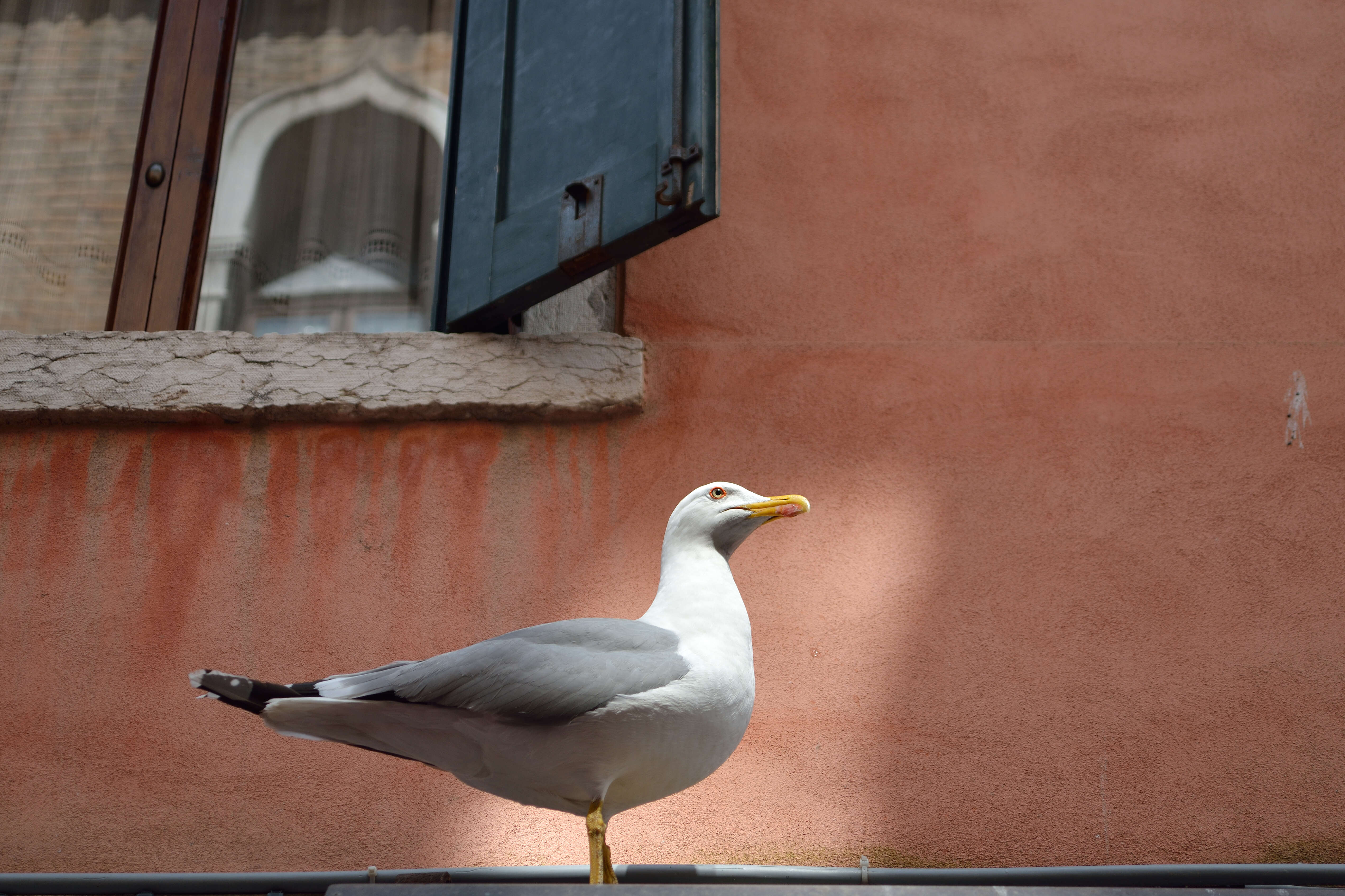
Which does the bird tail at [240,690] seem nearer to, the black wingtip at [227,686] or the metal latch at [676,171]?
the black wingtip at [227,686]

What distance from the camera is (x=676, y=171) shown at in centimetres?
242

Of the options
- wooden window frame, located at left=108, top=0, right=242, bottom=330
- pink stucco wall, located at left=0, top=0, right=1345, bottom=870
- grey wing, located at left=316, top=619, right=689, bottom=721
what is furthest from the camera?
wooden window frame, located at left=108, top=0, right=242, bottom=330

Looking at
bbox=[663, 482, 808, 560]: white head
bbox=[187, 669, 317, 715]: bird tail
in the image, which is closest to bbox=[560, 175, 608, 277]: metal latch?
bbox=[663, 482, 808, 560]: white head

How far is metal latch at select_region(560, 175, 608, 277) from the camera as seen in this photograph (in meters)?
2.58

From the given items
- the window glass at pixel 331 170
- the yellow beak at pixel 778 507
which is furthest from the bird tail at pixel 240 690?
the window glass at pixel 331 170

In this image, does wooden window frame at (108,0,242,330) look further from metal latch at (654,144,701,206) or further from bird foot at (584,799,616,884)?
bird foot at (584,799,616,884)

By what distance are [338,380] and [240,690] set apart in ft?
4.32

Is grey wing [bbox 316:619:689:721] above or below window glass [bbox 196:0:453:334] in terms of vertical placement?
below

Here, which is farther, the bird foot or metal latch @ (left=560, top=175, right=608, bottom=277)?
metal latch @ (left=560, top=175, right=608, bottom=277)

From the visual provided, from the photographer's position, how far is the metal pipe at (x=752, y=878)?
7.87 feet

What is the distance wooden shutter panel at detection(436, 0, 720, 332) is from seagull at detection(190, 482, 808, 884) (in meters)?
0.96

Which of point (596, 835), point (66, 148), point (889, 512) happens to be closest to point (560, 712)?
point (596, 835)

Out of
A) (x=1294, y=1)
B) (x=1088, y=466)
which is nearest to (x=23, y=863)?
(x=1088, y=466)

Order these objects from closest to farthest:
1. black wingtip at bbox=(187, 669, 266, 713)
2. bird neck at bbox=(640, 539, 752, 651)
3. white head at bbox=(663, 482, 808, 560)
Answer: black wingtip at bbox=(187, 669, 266, 713) < bird neck at bbox=(640, 539, 752, 651) < white head at bbox=(663, 482, 808, 560)
